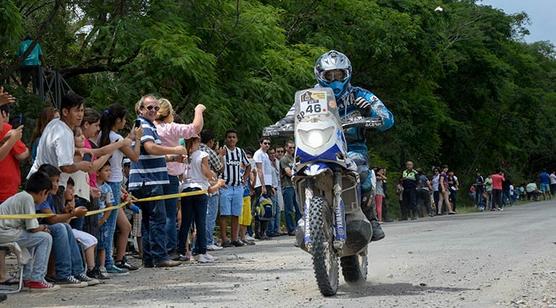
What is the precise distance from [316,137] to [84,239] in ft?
11.2

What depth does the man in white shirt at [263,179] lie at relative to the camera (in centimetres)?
2025

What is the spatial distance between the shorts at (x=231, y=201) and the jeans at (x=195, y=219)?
372cm

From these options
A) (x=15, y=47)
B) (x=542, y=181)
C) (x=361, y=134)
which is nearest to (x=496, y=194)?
(x=542, y=181)

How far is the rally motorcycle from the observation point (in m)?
8.82

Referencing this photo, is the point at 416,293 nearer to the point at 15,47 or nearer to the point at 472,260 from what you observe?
the point at 472,260

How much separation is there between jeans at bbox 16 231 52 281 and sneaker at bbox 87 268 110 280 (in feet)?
3.67

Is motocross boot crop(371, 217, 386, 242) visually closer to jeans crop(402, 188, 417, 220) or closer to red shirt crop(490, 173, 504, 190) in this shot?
jeans crop(402, 188, 417, 220)

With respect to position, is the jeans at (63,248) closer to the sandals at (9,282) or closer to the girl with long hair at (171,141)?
the sandals at (9,282)

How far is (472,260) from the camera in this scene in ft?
41.0

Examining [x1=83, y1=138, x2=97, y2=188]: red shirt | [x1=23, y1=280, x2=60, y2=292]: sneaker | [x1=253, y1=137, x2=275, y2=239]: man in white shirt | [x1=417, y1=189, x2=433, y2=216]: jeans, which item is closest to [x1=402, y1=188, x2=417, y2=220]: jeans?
[x1=417, y1=189, x2=433, y2=216]: jeans

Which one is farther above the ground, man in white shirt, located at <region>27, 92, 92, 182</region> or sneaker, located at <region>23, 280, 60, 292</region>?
man in white shirt, located at <region>27, 92, 92, 182</region>

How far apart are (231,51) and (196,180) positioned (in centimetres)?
865

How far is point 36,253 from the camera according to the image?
33.3 ft

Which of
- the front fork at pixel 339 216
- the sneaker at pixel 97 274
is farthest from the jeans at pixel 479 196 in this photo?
the front fork at pixel 339 216
